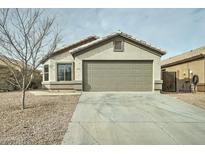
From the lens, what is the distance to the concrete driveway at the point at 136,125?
18.8ft

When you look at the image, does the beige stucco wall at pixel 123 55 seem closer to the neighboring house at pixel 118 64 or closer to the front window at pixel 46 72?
the neighboring house at pixel 118 64

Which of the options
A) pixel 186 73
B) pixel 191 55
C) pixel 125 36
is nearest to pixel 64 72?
pixel 125 36

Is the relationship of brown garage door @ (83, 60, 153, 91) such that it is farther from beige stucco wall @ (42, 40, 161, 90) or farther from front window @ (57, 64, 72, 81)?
front window @ (57, 64, 72, 81)

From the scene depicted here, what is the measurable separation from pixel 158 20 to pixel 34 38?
733 centimetres

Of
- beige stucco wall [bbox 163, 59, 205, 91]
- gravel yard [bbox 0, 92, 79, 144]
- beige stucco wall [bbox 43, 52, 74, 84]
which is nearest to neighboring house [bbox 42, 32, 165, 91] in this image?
beige stucco wall [bbox 43, 52, 74, 84]

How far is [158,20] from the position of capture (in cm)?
1238

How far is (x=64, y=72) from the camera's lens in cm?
1797

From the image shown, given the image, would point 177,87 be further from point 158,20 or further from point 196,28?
point 158,20

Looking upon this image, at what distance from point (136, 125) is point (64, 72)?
12.0m

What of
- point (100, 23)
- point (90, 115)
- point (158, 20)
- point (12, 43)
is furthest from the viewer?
point (100, 23)

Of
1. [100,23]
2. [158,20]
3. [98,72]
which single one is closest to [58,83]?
[98,72]

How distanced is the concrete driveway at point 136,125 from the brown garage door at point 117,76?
5.64m

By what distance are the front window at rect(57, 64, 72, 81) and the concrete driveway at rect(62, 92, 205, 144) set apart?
329 inches

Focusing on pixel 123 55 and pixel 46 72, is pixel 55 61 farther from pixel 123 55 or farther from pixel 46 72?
pixel 123 55
